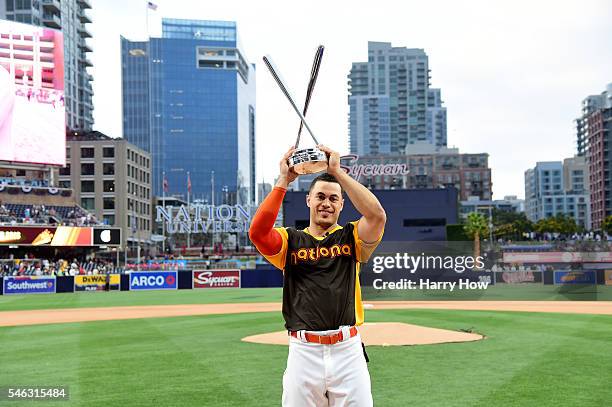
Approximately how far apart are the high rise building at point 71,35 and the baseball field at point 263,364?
93.6 meters

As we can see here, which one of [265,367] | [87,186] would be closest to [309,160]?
[265,367]

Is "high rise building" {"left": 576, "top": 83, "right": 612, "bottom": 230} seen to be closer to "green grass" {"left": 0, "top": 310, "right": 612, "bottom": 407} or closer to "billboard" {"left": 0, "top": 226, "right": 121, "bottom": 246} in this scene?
"billboard" {"left": 0, "top": 226, "right": 121, "bottom": 246}

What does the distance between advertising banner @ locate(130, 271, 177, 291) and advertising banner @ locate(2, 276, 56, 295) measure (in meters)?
5.30

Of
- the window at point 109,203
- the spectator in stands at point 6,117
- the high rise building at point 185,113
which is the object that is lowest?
the window at point 109,203

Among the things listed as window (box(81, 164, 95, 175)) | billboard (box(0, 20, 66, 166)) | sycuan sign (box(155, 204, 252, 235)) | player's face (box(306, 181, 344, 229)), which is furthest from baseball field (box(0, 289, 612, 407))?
window (box(81, 164, 95, 175))

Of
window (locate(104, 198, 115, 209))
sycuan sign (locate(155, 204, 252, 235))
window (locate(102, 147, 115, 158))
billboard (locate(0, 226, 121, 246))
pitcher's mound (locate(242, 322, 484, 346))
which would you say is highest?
window (locate(102, 147, 115, 158))

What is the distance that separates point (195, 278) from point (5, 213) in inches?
938

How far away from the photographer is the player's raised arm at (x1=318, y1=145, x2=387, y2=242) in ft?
14.1

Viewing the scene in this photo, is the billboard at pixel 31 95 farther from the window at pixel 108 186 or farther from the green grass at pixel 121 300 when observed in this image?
the window at pixel 108 186

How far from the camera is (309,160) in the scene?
4.25 m

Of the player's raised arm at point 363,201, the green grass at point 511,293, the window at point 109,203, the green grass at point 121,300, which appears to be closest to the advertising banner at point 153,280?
the green grass at point 121,300

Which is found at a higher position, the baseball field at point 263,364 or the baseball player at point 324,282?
the baseball player at point 324,282

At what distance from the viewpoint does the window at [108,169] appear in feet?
314

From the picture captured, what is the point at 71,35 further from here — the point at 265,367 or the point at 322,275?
the point at 322,275
